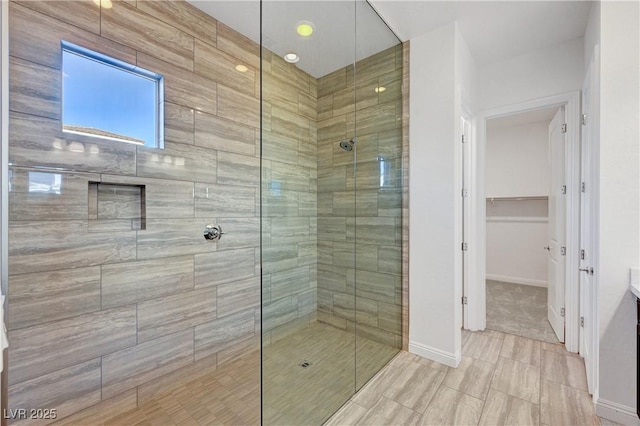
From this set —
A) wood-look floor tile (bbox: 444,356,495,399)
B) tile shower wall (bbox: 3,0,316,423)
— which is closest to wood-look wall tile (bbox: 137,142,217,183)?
tile shower wall (bbox: 3,0,316,423)

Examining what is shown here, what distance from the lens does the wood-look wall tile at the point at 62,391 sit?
1519 millimetres

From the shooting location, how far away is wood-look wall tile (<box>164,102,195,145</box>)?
6.95 feet

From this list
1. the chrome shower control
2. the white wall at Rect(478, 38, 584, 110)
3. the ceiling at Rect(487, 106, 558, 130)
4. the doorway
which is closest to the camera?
the chrome shower control

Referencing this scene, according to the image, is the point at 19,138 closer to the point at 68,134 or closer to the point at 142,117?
the point at 68,134

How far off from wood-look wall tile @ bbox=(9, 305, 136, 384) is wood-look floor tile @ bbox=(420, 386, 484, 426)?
2000 mm

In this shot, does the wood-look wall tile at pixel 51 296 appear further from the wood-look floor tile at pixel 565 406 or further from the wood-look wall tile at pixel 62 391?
the wood-look floor tile at pixel 565 406

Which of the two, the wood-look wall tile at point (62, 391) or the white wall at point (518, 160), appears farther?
the white wall at point (518, 160)

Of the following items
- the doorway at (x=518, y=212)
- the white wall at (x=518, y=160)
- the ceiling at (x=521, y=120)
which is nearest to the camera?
the ceiling at (x=521, y=120)

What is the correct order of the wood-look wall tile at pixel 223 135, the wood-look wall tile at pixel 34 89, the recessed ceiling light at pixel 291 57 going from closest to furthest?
the wood-look wall tile at pixel 34 89
the recessed ceiling light at pixel 291 57
the wood-look wall tile at pixel 223 135

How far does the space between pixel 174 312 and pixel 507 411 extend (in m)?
2.38

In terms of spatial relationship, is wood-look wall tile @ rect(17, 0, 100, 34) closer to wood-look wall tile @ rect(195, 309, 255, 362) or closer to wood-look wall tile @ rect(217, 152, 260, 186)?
wood-look wall tile @ rect(217, 152, 260, 186)

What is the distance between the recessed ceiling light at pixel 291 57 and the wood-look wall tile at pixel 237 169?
1052 millimetres

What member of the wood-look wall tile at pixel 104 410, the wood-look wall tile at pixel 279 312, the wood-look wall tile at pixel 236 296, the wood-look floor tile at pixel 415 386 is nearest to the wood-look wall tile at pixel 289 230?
the wood-look wall tile at pixel 279 312

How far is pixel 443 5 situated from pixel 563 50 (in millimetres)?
1382
